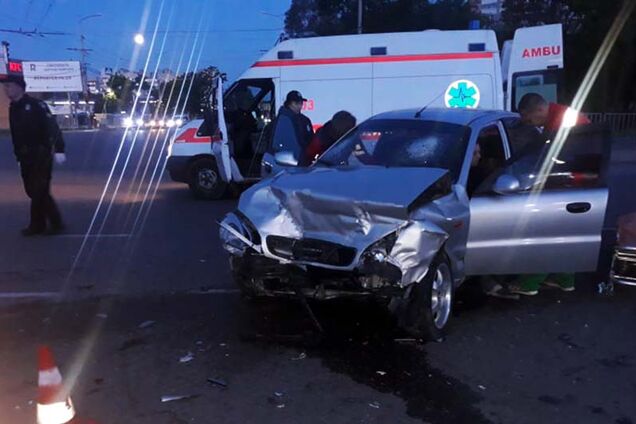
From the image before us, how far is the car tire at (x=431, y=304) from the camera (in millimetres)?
4828

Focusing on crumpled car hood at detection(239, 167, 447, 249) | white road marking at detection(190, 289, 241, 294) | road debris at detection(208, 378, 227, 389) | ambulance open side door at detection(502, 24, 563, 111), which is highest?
ambulance open side door at detection(502, 24, 563, 111)

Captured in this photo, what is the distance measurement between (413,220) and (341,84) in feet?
26.9

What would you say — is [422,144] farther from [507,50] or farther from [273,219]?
[507,50]

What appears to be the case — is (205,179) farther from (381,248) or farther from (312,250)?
(381,248)

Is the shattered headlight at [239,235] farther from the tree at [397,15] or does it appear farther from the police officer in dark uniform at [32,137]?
the tree at [397,15]

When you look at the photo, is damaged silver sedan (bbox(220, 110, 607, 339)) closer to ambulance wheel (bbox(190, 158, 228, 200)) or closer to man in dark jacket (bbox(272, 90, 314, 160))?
man in dark jacket (bbox(272, 90, 314, 160))

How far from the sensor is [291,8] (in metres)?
62.1

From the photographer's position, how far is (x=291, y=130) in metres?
8.49


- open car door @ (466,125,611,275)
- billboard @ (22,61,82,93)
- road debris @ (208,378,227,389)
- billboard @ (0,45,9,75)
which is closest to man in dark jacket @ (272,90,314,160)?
open car door @ (466,125,611,275)

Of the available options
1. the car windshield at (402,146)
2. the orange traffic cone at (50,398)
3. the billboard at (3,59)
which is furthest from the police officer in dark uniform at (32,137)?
the billboard at (3,59)

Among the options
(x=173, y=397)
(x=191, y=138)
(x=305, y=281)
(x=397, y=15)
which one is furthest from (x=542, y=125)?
(x=397, y=15)

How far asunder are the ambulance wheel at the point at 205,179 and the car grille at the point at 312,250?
7.88 metres

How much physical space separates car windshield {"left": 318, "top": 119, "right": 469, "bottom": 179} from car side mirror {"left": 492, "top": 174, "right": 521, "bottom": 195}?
337 mm

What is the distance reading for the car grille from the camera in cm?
470
